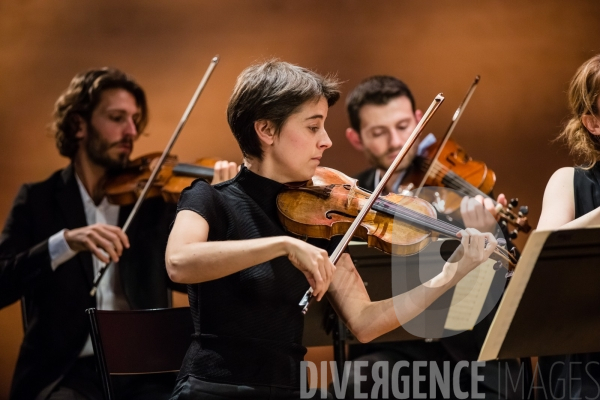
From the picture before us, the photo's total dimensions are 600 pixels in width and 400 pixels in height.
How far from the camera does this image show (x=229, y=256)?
1.46 metres

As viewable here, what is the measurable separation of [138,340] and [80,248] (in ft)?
2.26

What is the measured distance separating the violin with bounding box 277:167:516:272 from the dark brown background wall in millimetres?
1959

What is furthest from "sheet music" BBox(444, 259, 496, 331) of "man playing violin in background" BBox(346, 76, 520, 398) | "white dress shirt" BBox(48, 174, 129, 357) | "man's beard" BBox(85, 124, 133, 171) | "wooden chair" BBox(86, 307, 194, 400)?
"man's beard" BBox(85, 124, 133, 171)

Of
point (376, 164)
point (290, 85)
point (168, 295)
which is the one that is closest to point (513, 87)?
point (376, 164)

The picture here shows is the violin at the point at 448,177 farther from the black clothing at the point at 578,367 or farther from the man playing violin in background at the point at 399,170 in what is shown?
the black clothing at the point at 578,367

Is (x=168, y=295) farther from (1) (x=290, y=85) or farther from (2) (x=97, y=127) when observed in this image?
(1) (x=290, y=85)

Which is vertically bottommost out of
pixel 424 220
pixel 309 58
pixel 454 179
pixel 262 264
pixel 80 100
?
pixel 262 264

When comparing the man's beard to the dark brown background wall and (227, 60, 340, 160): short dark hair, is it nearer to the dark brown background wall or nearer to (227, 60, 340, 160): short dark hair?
the dark brown background wall

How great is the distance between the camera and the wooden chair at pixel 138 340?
6.13 feet

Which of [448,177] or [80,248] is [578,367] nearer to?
[448,177]

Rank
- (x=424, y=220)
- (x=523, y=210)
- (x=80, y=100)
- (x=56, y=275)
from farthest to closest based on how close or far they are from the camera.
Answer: (x=80, y=100), (x=56, y=275), (x=523, y=210), (x=424, y=220)

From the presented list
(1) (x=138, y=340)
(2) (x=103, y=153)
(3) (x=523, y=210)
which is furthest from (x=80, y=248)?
(3) (x=523, y=210)

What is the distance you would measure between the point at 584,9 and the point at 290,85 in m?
2.53

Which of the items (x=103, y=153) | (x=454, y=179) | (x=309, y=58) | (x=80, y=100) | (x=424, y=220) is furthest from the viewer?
(x=309, y=58)
